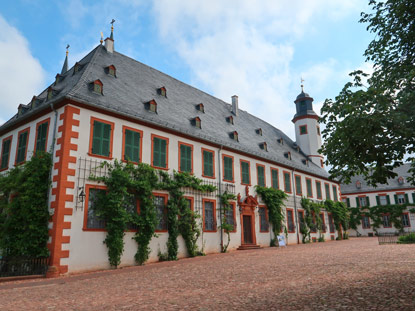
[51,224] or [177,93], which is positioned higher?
[177,93]

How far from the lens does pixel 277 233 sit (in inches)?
920

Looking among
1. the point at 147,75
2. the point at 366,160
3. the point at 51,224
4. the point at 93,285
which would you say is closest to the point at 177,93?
the point at 147,75

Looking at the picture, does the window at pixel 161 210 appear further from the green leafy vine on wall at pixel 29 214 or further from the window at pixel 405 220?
the window at pixel 405 220

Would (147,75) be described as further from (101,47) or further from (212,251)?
(212,251)

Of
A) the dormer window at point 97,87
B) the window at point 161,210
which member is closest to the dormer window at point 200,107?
the dormer window at point 97,87

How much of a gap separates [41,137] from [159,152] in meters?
5.33

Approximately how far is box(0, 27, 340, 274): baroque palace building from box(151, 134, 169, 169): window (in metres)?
0.05

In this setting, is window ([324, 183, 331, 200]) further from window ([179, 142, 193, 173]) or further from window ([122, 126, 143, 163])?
window ([122, 126, 143, 163])

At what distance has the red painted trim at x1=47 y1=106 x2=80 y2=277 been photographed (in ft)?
39.8

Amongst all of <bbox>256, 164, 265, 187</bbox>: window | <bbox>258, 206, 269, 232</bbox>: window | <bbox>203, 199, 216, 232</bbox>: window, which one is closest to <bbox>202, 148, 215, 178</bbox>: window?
<bbox>203, 199, 216, 232</bbox>: window

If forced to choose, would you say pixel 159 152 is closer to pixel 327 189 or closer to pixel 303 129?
pixel 327 189

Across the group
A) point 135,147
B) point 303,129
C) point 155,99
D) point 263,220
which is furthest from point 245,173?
point 303,129

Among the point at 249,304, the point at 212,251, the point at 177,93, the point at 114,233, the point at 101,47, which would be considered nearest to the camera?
the point at 249,304

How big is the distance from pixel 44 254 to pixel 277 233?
15.7m
